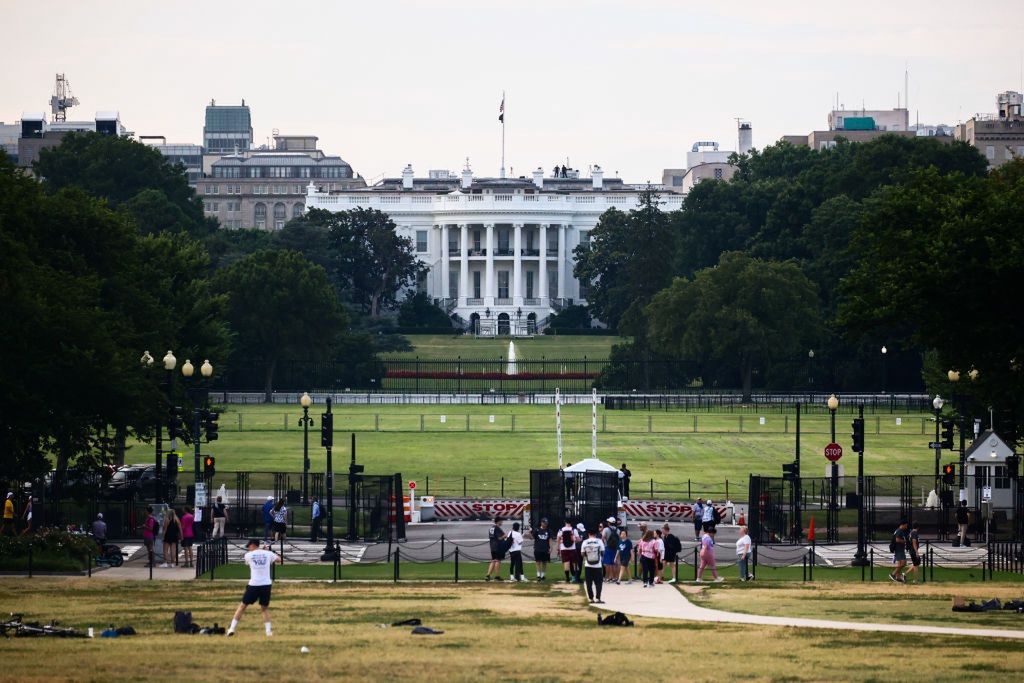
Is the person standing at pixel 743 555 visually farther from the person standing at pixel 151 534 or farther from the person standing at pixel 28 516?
the person standing at pixel 28 516

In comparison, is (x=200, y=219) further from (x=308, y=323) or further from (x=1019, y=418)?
(x=1019, y=418)

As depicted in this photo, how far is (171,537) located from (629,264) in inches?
4439

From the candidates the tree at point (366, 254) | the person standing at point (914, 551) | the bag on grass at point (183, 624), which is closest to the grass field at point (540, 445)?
the person standing at point (914, 551)

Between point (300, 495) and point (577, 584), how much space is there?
763 inches

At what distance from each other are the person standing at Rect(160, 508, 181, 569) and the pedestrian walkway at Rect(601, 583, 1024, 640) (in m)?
10.5

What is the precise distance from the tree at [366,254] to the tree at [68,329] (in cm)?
9710

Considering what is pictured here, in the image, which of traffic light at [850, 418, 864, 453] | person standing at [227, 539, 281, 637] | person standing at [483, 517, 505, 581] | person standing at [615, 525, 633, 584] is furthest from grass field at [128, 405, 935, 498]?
person standing at [227, 539, 281, 637]

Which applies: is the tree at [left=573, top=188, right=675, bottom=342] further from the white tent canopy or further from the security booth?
the white tent canopy

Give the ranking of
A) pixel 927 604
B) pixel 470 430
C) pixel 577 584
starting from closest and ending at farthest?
pixel 927 604, pixel 577 584, pixel 470 430

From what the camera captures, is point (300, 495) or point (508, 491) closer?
point (300, 495)

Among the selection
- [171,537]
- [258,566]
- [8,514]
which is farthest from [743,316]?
[258,566]

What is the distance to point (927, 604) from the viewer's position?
123 feet

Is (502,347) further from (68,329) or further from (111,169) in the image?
(68,329)

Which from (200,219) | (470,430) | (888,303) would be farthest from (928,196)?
(200,219)
